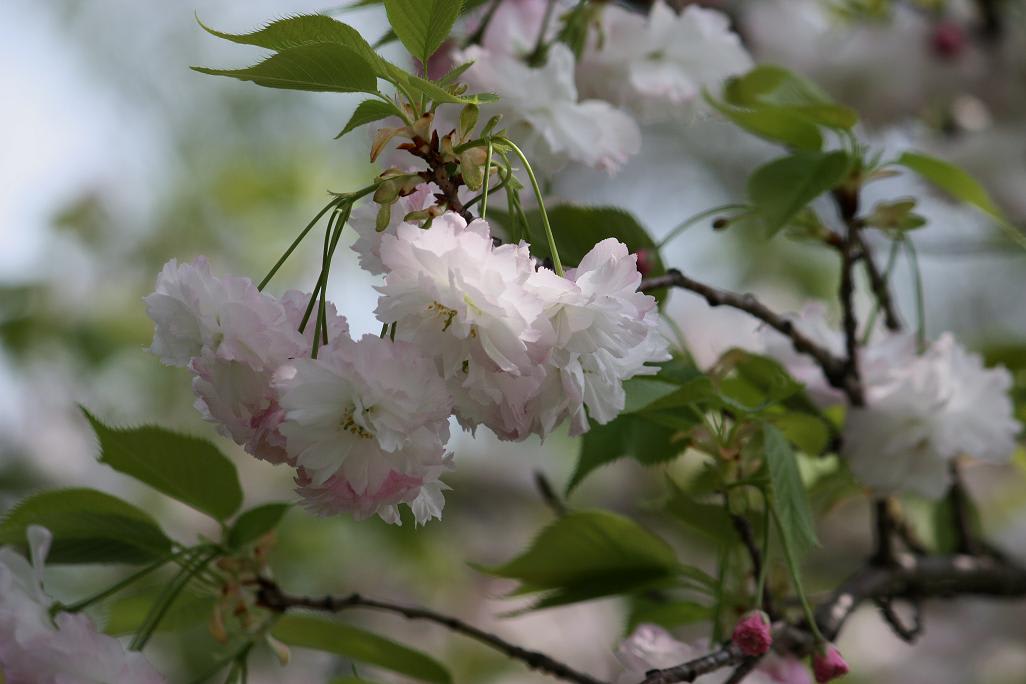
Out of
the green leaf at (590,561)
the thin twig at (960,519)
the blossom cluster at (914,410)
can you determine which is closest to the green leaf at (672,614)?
the green leaf at (590,561)

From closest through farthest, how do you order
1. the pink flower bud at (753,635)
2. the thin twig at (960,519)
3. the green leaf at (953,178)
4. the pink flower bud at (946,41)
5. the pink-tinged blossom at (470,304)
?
the pink-tinged blossom at (470,304)
the pink flower bud at (753,635)
the green leaf at (953,178)
the thin twig at (960,519)
the pink flower bud at (946,41)

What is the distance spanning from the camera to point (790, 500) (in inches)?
27.6

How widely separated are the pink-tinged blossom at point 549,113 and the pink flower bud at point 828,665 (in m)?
0.38

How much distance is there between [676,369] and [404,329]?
0.89ft

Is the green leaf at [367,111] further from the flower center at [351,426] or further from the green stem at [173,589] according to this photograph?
the green stem at [173,589]

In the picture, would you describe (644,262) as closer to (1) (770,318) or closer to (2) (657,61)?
(1) (770,318)

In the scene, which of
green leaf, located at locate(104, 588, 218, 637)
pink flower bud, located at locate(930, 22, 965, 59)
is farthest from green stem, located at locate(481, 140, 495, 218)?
pink flower bud, located at locate(930, 22, 965, 59)

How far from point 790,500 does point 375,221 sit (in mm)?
319

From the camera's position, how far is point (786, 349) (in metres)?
0.99

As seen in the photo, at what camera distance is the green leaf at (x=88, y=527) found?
30.3 inches

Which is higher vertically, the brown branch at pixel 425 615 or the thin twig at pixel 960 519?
the brown branch at pixel 425 615

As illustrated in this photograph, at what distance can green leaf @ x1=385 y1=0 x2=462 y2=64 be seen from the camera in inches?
23.0

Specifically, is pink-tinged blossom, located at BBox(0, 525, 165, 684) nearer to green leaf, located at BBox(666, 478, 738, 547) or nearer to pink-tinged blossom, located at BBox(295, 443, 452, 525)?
pink-tinged blossom, located at BBox(295, 443, 452, 525)

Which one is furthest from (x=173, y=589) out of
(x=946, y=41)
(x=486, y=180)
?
(x=946, y=41)
